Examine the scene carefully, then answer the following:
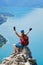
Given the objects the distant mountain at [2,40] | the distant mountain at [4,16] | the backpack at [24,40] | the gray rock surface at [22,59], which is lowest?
the gray rock surface at [22,59]

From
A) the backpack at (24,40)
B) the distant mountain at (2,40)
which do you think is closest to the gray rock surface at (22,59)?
the backpack at (24,40)

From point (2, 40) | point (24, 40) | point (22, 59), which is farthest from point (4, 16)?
point (22, 59)

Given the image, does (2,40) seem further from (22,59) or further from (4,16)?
(22,59)

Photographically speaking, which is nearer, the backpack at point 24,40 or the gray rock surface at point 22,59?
the gray rock surface at point 22,59

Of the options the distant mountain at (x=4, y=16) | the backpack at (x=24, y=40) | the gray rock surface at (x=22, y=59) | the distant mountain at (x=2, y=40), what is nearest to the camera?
the gray rock surface at (x=22, y=59)

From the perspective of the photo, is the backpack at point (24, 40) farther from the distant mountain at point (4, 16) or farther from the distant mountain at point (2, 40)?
the distant mountain at point (4, 16)

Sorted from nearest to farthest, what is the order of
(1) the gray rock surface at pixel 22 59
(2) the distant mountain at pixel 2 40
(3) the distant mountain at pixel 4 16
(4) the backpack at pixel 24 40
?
(1) the gray rock surface at pixel 22 59, (4) the backpack at pixel 24 40, (2) the distant mountain at pixel 2 40, (3) the distant mountain at pixel 4 16

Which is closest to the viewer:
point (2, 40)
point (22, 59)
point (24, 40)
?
point (22, 59)

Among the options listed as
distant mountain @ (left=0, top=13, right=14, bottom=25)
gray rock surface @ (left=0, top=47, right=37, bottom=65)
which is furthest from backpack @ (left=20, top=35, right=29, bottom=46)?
distant mountain @ (left=0, top=13, right=14, bottom=25)

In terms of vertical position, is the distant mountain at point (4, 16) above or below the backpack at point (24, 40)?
above

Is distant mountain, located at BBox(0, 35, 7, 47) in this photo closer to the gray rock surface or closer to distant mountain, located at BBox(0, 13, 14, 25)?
distant mountain, located at BBox(0, 13, 14, 25)

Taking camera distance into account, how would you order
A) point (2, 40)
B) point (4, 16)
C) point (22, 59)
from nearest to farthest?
point (22, 59) < point (2, 40) < point (4, 16)

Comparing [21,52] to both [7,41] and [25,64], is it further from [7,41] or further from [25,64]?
[7,41]
